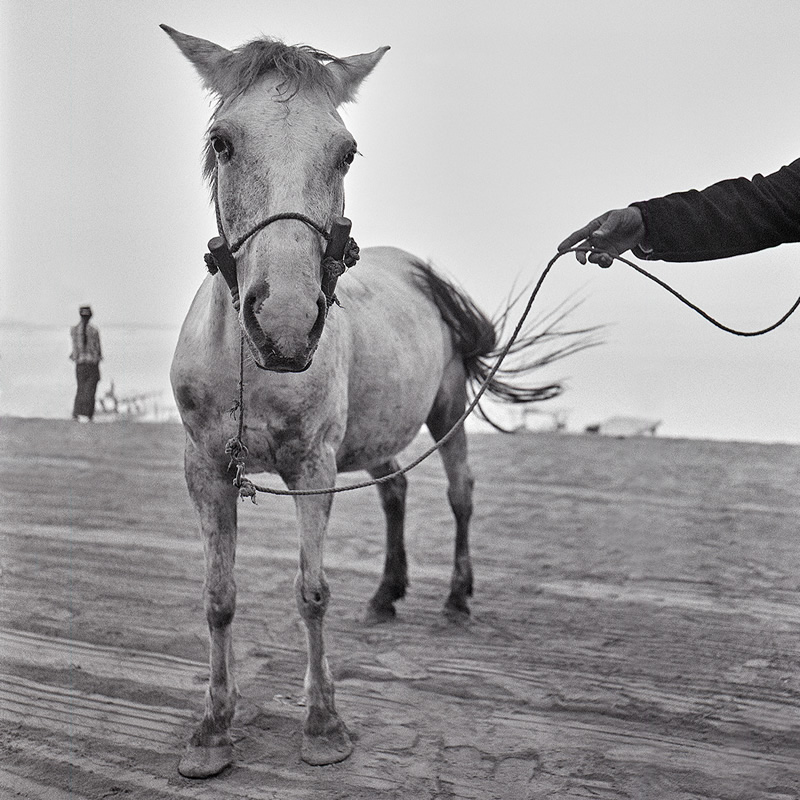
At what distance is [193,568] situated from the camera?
470cm

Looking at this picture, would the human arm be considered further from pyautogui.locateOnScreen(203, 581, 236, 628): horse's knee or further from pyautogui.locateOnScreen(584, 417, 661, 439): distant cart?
pyautogui.locateOnScreen(584, 417, 661, 439): distant cart

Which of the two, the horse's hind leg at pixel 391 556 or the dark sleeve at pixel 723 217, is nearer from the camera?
the dark sleeve at pixel 723 217

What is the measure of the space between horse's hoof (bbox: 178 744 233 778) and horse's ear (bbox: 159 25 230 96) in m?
2.15

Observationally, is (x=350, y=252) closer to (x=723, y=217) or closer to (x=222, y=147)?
(x=222, y=147)

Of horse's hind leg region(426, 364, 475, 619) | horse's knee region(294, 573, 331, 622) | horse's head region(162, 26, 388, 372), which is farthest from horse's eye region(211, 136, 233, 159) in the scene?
horse's hind leg region(426, 364, 475, 619)

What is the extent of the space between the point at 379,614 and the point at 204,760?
5.16ft

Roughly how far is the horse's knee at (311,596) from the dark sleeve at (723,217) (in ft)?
5.25

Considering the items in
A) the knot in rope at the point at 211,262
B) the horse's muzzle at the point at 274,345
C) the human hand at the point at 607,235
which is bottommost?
the horse's muzzle at the point at 274,345

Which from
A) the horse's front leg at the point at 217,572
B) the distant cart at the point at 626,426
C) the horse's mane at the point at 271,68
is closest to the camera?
the horse's mane at the point at 271,68

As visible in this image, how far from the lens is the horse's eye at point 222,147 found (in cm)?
218

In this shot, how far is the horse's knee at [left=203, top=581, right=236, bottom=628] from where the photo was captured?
106 inches

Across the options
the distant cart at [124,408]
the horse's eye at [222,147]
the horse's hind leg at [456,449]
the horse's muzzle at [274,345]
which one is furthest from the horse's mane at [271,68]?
the distant cart at [124,408]

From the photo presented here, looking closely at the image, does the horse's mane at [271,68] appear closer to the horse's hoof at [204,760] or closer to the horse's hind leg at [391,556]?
the horse's hoof at [204,760]

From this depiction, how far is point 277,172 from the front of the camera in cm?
211
